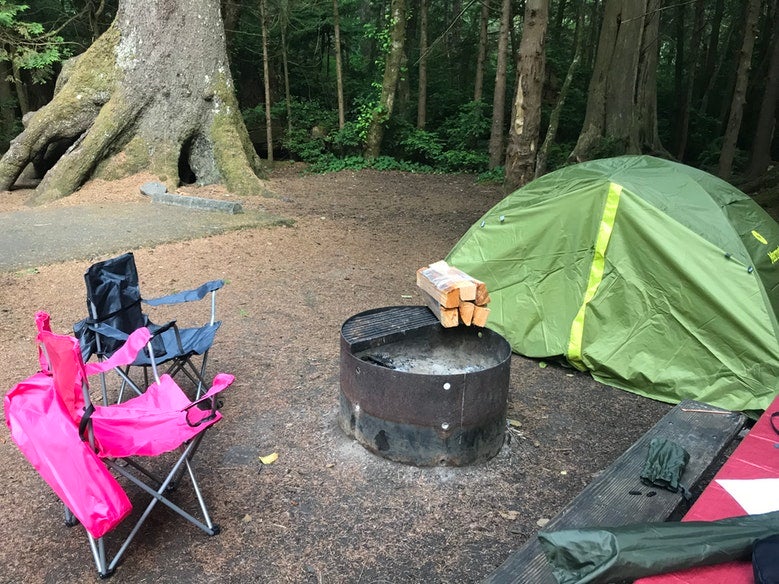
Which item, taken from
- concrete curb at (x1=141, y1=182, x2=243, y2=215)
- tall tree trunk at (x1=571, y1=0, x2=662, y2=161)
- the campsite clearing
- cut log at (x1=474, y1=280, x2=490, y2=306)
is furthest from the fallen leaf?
tall tree trunk at (x1=571, y1=0, x2=662, y2=161)

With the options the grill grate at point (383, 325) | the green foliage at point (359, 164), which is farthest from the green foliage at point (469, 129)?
the grill grate at point (383, 325)

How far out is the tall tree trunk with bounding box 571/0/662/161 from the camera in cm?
1100

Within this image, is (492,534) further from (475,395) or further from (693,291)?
(693,291)

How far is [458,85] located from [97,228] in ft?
51.6

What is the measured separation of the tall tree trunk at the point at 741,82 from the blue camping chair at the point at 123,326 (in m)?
9.73

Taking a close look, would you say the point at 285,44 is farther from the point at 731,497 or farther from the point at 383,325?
the point at 731,497

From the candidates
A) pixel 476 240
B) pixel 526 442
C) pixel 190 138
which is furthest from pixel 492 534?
pixel 190 138

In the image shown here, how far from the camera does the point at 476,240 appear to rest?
5184 millimetres

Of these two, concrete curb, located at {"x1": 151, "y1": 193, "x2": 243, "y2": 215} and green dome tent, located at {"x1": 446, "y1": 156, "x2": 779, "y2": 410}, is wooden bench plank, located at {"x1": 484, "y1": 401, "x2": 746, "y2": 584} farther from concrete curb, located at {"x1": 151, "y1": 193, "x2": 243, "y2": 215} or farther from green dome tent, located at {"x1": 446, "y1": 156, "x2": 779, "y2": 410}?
concrete curb, located at {"x1": 151, "y1": 193, "x2": 243, "y2": 215}

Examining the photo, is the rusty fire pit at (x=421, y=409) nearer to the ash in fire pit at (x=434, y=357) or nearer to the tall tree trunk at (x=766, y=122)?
the ash in fire pit at (x=434, y=357)

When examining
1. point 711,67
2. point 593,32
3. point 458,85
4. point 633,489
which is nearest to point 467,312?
point 633,489

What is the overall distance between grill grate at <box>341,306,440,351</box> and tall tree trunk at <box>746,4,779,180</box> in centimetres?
1126

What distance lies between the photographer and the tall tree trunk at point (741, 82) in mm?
9445

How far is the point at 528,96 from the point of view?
7.56m
